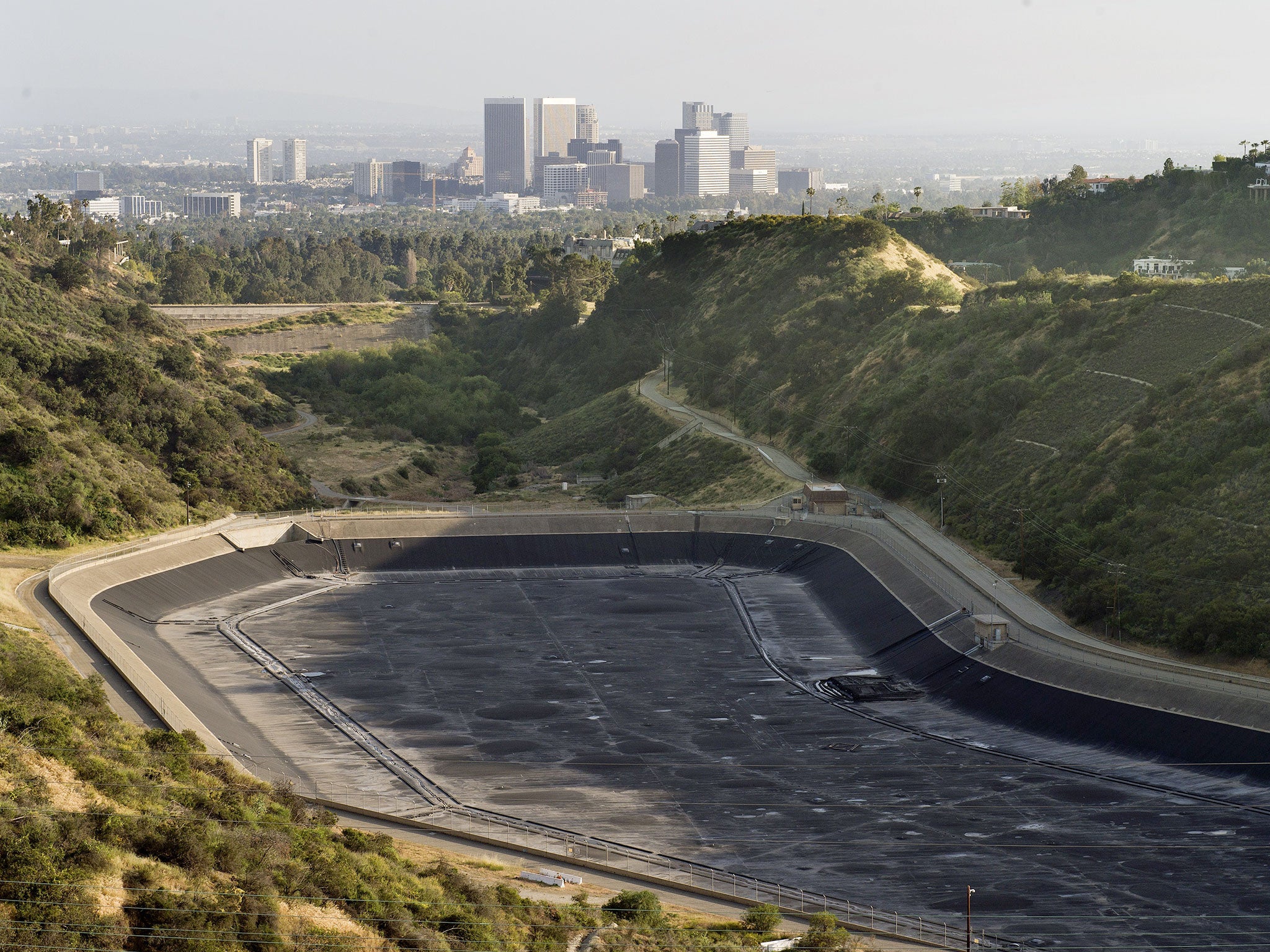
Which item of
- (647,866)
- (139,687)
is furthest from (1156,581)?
(139,687)

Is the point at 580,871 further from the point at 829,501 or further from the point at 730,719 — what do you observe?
the point at 829,501

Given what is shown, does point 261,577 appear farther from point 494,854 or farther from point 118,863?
point 118,863

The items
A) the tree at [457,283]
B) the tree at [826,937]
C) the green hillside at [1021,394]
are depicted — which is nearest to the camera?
the tree at [826,937]

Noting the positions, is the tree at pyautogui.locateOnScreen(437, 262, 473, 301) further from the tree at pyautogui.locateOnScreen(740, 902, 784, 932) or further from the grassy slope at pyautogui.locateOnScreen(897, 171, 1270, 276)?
the tree at pyautogui.locateOnScreen(740, 902, 784, 932)

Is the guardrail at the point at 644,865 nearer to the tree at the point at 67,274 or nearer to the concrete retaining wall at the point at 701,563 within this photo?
the concrete retaining wall at the point at 701,563

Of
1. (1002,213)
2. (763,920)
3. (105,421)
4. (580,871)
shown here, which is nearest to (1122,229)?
(1002,213)

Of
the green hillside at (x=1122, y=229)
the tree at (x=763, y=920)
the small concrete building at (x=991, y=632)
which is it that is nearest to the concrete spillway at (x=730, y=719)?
the small concrete building at (x=991, y=632)
